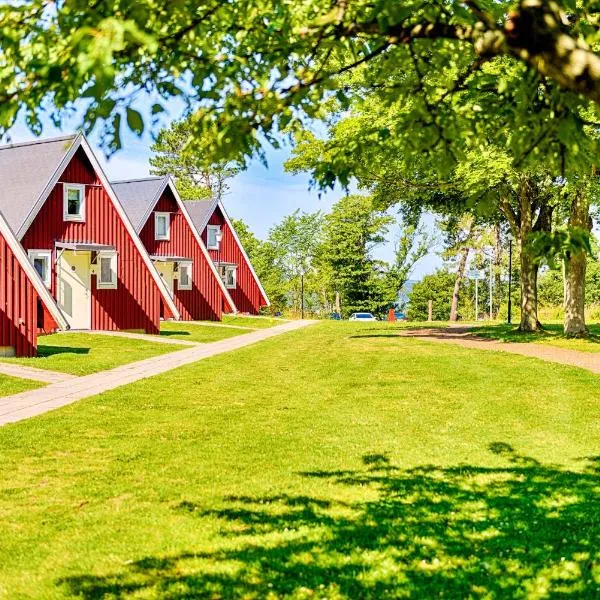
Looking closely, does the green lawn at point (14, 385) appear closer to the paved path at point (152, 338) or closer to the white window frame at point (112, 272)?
the paved path at point (152, 338)

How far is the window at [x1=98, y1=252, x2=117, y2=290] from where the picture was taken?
30.6 metres

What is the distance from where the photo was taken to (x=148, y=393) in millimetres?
14625

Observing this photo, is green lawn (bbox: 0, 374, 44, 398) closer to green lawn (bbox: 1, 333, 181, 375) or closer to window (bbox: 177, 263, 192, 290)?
green lawn (bbox: 1, 333, 181, 375)

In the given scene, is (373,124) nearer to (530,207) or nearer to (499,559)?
(530,207)

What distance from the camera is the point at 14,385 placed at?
15.0m

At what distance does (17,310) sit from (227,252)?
28240mm

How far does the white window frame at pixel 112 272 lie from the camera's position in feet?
100

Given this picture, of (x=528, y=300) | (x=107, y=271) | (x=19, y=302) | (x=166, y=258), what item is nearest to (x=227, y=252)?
(x=166, y=258)

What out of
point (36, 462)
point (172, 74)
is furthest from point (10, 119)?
point (36, 462)

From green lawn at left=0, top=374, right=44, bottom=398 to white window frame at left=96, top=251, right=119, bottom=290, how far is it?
14884 millimetres

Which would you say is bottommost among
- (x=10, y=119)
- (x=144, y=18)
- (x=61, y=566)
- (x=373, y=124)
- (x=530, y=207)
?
(x=61, y=566)

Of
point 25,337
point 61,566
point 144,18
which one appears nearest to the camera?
point 144,18

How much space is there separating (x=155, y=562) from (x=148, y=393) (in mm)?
9028

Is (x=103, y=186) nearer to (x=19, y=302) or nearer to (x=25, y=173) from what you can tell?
(x=25, y=173)
